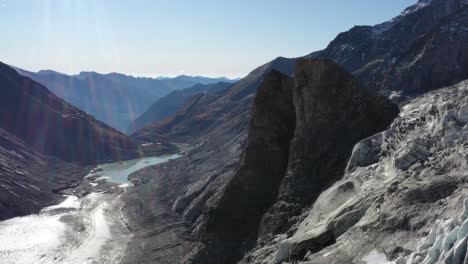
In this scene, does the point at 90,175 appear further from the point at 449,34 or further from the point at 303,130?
the point at 303,130

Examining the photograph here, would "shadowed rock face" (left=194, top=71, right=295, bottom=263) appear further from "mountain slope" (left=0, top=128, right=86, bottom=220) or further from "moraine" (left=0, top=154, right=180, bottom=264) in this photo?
"mountain slope" (left=0, top=128, right=86, bottom=220)

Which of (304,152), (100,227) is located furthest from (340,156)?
(100,227)

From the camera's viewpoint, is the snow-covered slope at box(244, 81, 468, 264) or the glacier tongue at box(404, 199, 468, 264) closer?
the glacier tongue at box(404, 199, 468, 264)

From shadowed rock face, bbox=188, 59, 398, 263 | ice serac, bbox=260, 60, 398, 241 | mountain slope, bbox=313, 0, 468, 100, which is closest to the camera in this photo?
ice serac, bbox=260, 60, 398, 241

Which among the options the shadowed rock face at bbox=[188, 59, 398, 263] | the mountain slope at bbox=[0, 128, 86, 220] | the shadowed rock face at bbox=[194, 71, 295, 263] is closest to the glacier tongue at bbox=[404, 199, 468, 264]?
the shadowed rock face at bbox=[188, 59, 398, 263]

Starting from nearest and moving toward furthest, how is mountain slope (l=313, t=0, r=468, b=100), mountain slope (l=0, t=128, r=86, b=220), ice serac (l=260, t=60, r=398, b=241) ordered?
1. ice serac (l=260, t=60, r=398, b=241)
2. mountain slope (l=313, t=0, r=468, b=100)
3. mountain slope (l=0, t=128, r=86, b=220)

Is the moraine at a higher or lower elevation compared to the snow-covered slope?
lower
